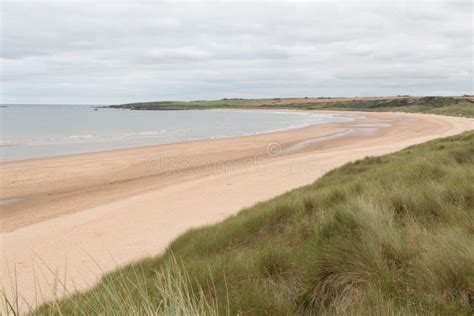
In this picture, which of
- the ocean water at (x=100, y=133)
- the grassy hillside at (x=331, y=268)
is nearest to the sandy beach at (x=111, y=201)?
the grassy hillside at (x=331, y=268)

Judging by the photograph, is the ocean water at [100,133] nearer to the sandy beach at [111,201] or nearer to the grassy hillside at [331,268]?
the sandy beach at [111,201]

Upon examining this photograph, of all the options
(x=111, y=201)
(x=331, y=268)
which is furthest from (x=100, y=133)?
(x=331, y=268)

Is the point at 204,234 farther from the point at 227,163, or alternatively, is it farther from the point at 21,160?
the point at 21,160

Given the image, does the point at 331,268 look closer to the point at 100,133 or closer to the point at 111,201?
the point at 111,201

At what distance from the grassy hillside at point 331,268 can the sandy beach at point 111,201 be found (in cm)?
74

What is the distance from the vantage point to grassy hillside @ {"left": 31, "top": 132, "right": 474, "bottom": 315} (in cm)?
285

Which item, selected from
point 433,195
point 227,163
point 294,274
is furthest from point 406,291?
point 227,163

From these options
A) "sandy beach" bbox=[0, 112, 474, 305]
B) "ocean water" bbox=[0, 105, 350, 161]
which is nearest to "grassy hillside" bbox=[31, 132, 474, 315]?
"sandy beach" bbox=[0, 112, 474, 305]

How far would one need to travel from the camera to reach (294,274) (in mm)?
3953

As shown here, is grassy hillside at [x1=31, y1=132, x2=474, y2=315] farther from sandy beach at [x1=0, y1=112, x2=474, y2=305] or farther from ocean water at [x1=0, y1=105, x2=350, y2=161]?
ocean water at [x1=0, y1=105, x2=350, y2=161]

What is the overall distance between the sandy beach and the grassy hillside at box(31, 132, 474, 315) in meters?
0.74

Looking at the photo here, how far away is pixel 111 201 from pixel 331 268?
10657mm

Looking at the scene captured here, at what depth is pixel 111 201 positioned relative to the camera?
13.0 metres

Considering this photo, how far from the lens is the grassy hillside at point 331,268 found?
2.85 m
